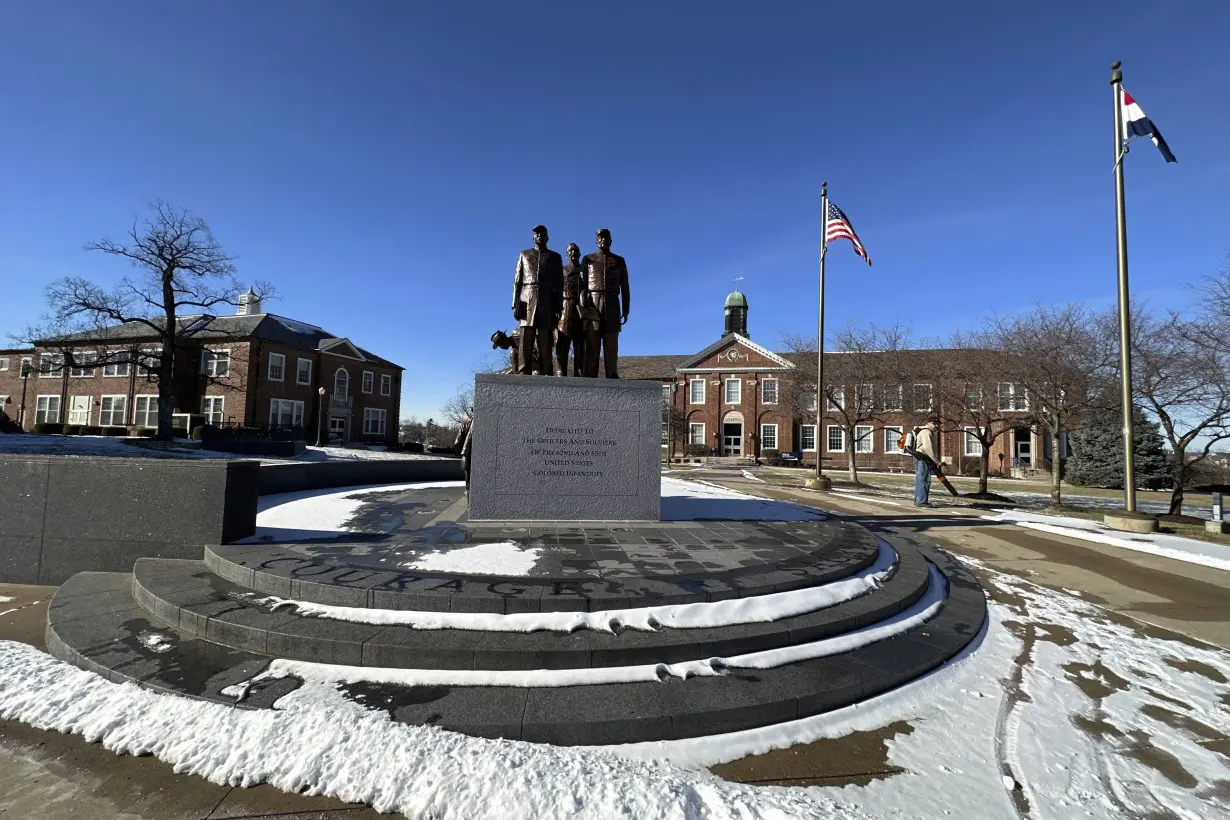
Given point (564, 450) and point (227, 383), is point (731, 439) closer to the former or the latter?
point (227, 383)

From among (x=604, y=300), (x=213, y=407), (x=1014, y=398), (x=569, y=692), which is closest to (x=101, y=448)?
(x=213, y=407)

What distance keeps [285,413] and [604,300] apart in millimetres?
43206

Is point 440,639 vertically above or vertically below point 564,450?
below

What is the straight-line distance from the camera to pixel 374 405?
49.7 meters

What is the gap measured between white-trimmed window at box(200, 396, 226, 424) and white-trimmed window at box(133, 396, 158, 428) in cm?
352

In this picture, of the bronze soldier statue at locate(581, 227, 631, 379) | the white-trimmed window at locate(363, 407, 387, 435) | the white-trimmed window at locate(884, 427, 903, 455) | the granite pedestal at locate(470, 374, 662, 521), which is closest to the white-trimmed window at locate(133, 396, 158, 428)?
the white-trimmed window at locate(363, 407, 387, 435)

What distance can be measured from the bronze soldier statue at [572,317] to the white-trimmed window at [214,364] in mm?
40339

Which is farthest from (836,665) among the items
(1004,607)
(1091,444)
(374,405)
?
(374,405)

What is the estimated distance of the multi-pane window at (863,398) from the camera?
2842cm

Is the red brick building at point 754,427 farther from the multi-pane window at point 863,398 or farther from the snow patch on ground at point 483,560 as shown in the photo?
→ the snow patch on ground at point 483,560

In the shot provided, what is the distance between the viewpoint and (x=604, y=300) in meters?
8.70

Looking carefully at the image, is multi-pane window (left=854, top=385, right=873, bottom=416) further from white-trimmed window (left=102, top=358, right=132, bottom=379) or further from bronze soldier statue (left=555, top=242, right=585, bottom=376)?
white-trimmed window (left=102, top=358, right=132, bottom=379)

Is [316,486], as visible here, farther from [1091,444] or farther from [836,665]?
[1091,444]

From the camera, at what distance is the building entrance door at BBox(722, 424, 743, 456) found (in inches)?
1994
